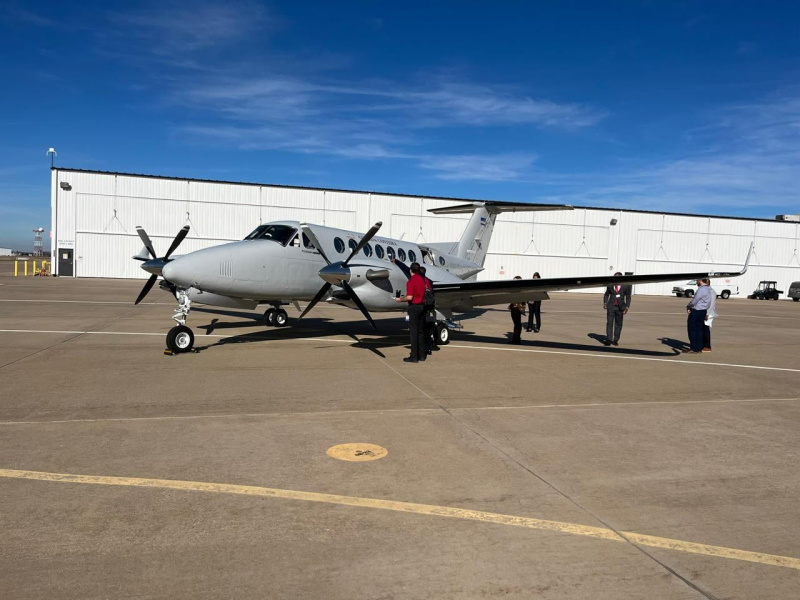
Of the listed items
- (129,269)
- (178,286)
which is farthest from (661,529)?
(129,269)

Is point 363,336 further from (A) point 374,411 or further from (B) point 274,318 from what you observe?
(A) point 374,411

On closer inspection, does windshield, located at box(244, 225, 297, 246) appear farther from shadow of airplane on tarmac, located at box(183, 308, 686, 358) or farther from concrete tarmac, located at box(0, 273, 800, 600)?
concrete tarmac, located at box(0, 273, 800, 600)

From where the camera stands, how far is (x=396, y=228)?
5294cm

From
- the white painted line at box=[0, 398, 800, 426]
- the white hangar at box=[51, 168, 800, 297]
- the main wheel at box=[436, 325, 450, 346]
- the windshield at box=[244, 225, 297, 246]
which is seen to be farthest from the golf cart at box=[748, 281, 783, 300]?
the windshield at box=[244, 225, 297, 246]

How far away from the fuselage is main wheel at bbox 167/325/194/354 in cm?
97

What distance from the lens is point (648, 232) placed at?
59.8 meters

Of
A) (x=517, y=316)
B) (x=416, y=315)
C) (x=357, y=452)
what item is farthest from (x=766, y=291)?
(x=357, y=452)

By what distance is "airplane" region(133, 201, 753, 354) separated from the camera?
38.4 feet

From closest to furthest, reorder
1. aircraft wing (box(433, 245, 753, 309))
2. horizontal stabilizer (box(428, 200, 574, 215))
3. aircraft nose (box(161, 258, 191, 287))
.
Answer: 1. aircraft nose (box(161, 258, 191, 287))
2. aircraft wing (box(433, 245, 753, 309))
3. horizontal stabilizer (box(428, 200, 574, 215))

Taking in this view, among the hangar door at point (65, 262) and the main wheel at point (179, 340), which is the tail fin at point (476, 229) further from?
the hangar door at point (65, 262)

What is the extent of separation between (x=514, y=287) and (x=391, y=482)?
8.89m

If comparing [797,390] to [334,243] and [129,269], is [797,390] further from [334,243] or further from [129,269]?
[129,269]

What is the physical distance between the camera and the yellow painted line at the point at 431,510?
380cm

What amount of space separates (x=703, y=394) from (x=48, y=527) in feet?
30.2
